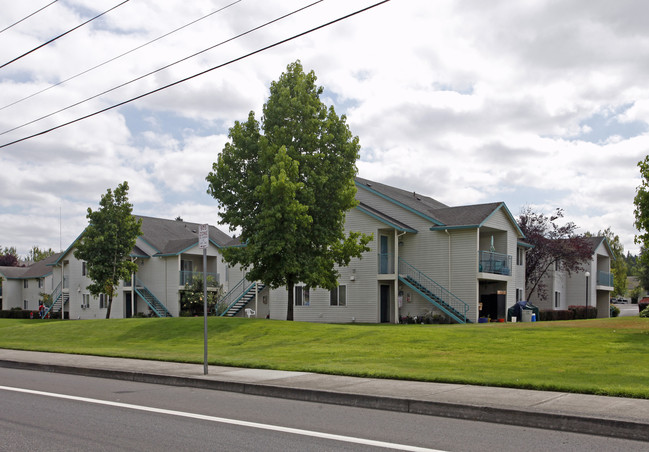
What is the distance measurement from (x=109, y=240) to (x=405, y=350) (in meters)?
29.7

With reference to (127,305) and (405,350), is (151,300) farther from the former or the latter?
(405,350)

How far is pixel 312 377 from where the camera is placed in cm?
1244

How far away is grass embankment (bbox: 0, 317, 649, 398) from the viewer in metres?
11.8

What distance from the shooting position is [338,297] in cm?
3691

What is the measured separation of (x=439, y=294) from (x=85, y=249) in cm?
2288

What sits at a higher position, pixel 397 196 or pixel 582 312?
pixel 397 196

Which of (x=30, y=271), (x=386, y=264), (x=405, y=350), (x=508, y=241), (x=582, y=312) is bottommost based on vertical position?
(x=582, y=312)

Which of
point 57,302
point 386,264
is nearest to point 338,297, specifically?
point 386,264

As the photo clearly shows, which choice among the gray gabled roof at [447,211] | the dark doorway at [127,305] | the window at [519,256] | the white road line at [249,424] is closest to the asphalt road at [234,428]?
the white road line at [249,424]

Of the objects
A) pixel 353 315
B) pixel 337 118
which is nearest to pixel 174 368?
pixel 337 118

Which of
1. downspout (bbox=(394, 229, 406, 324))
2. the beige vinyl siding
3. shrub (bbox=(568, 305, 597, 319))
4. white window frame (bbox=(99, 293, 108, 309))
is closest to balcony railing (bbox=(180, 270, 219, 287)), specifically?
white window frame (bbox=(99, 293, 108, 309))

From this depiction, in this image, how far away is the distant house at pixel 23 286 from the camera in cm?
7056

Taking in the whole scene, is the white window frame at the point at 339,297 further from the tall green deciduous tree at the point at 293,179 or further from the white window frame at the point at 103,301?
the white window frame at the point at 103,301

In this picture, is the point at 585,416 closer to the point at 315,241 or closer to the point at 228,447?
the point at 228,447
